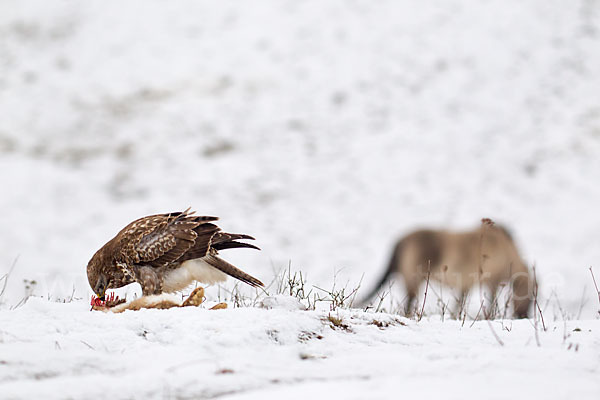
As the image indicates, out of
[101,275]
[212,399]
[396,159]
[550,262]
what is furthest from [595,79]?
[212,399]

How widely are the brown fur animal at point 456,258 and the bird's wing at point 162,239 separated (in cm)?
451

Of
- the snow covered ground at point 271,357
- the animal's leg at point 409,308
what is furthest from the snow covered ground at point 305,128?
the snow covered ground at point 271,357

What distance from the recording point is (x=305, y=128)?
49.5ft

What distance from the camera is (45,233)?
39.1 feet

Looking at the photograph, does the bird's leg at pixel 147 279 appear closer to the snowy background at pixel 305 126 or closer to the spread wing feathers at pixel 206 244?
the spread wing feathers at pixel 206 244

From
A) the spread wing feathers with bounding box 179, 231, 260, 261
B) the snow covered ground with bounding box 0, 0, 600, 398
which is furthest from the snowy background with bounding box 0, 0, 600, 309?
the spread wing feathers with bounding box 179, 231, 260, 261

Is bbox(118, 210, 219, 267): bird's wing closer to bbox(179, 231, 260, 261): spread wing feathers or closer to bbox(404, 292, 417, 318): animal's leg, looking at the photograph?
bbox(179, 231, 260, 261): spread wing feathers

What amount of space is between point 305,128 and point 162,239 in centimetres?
1099

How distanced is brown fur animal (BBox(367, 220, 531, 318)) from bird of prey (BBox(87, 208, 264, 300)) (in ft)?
14.2

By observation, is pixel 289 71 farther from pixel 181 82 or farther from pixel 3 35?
pixel 3 35

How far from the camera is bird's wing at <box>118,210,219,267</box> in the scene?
4.31 meters

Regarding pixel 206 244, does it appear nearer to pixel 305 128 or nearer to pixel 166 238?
A: pixel 166 238

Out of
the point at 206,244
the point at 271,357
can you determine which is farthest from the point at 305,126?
the point at 271,357

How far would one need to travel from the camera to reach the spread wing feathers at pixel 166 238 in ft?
14.1
